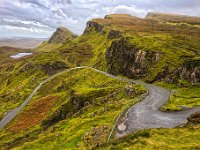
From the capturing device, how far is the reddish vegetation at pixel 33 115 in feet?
314

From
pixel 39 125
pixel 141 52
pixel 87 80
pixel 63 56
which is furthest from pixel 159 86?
pixel 63 56

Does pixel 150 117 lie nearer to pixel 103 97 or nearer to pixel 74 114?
pixel 74 114

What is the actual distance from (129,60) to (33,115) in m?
42.1

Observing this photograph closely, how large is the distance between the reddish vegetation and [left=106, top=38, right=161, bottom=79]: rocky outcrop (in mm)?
29223

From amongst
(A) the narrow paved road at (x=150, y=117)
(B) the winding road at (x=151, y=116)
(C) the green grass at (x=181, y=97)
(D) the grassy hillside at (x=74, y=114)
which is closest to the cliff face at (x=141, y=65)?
(C) the green grass at (x=181, y=97)

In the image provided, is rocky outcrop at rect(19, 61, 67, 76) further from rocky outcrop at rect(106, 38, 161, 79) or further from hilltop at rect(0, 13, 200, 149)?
rocky outcrop at rect(106, 38, 161, 79)

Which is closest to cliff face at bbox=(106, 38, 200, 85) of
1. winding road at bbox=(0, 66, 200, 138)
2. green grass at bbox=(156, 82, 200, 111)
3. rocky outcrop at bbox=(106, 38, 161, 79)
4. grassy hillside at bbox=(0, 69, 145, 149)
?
rocky outcrop at bbox=(106, 38, 161, 79)

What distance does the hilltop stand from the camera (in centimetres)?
4728

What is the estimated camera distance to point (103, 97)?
8606 cm

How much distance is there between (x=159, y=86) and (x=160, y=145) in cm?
5641

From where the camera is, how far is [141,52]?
117 m

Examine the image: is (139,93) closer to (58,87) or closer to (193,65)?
(193,65)

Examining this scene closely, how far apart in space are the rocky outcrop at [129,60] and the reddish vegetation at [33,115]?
29.2 meters

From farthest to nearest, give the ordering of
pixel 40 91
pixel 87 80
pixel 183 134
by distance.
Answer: pixel 40 91
pixel 87 80
pixel 183 134
